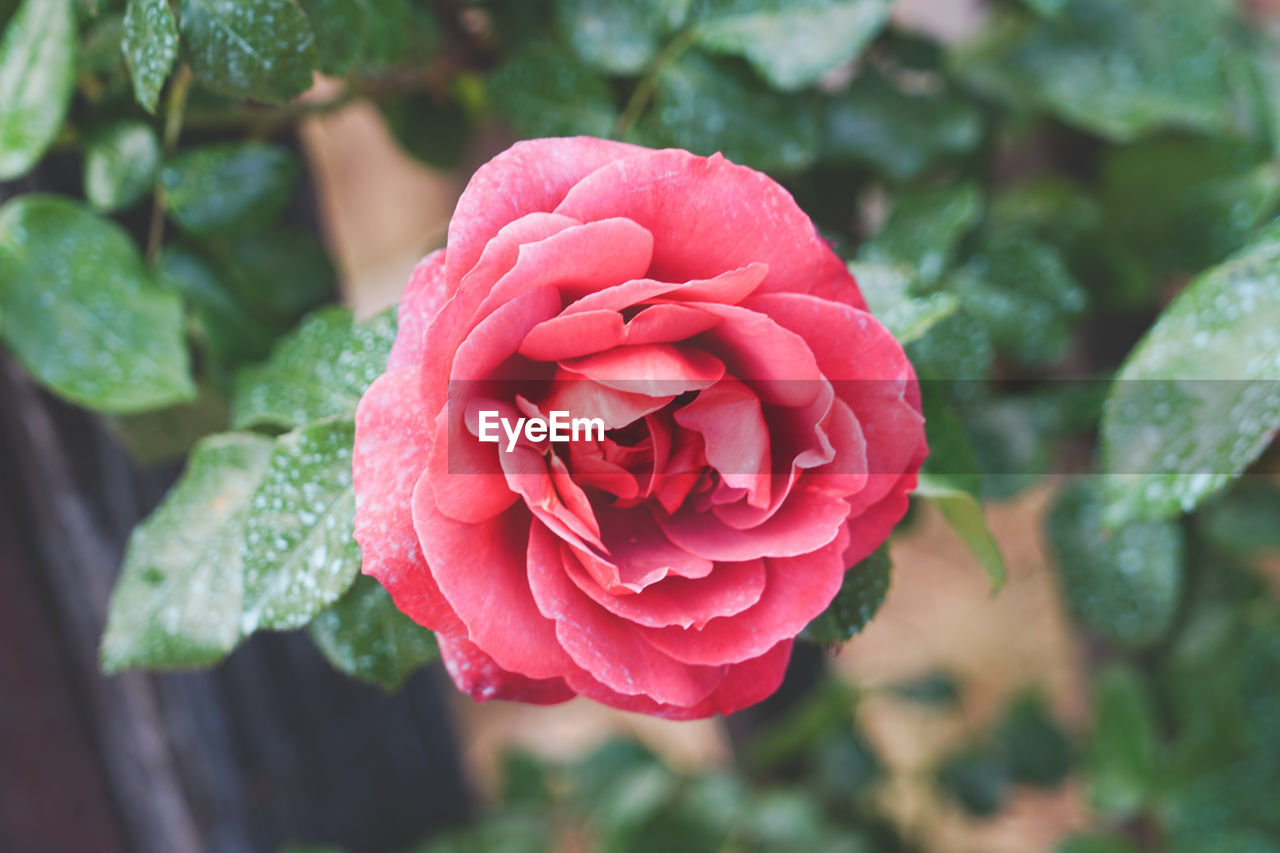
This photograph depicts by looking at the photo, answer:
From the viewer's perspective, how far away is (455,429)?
0.25 m

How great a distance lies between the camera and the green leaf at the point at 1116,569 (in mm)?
535

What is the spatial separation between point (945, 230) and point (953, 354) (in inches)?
4.1

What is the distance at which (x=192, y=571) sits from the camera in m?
0.40

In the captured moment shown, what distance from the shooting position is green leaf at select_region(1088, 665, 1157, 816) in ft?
2.34

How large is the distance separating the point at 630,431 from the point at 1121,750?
26.2 inches

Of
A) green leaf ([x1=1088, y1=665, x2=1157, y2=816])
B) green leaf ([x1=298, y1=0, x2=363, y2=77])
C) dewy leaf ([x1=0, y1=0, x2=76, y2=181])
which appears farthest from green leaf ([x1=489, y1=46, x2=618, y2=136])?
green leaf ([x1=1088, y1=665, x2=1157, y2=816])

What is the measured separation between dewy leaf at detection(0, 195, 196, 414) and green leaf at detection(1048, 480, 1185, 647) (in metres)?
0.55

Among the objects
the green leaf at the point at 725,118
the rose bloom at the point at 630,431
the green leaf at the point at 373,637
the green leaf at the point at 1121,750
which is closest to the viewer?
the rose bloom at the point at 630,431

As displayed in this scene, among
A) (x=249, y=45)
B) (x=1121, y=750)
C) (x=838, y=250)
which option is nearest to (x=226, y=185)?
(x=249, y=45)

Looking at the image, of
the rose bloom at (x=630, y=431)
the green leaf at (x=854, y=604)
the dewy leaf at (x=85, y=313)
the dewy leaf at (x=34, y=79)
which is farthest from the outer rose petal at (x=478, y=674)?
the dewy leaf at (x=34, y=79)

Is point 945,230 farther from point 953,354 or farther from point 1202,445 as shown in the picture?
point 1202,445

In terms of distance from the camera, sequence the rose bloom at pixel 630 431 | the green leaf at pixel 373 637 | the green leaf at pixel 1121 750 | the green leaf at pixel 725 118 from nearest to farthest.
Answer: the rose bloom at pixel 630 431 < the green leaf at pixel 373 637 < the green leaf at pixel 725 118 < the green leaf at pixel 1121 750

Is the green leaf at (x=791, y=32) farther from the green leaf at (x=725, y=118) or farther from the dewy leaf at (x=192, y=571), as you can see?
the dewy leaf at (x=192, y=571)

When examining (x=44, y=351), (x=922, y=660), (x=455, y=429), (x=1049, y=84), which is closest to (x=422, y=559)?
(x=455, y=429)
